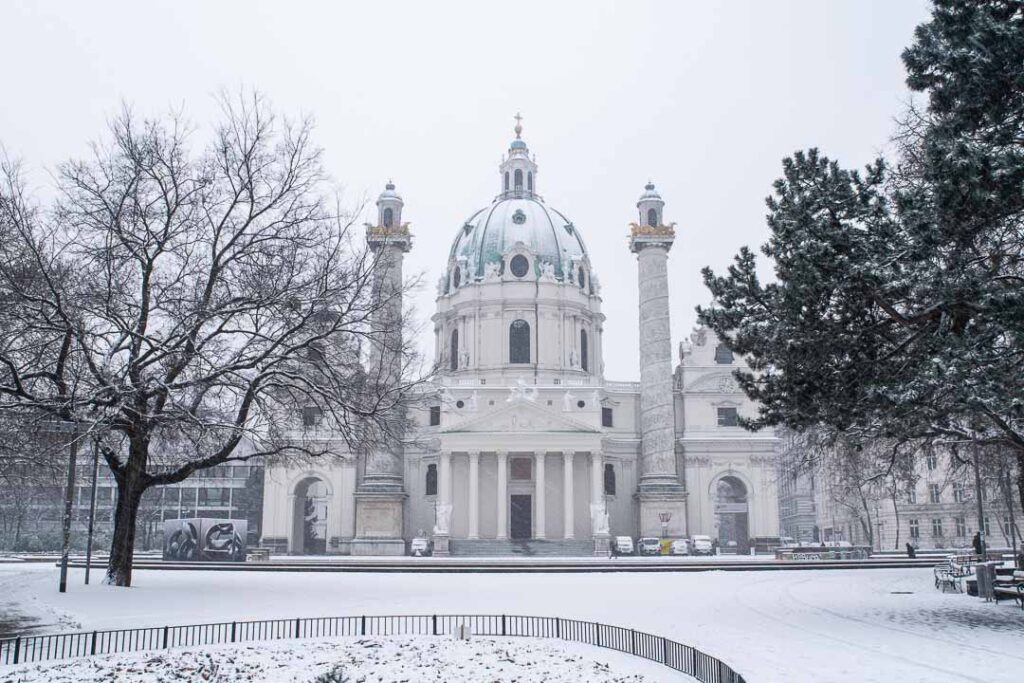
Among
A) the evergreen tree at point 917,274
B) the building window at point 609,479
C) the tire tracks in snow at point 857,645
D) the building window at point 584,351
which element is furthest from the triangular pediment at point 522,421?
the evergreen tree at point 917,274

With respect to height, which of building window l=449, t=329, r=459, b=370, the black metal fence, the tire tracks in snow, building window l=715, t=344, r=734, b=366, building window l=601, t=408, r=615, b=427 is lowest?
the tire tracks in snow

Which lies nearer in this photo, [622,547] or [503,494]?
[622,547]

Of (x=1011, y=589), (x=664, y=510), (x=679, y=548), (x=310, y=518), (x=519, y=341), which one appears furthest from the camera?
(x=310, y=518)

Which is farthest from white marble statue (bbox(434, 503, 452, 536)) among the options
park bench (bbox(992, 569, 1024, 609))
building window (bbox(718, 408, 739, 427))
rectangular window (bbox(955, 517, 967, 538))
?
park bench (bbox(992, 569, 1024, 609))

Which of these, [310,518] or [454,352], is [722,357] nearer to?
[454,352]

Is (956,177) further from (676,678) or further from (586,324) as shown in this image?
(586,324)

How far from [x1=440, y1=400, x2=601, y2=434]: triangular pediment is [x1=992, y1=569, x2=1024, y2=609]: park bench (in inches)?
1745

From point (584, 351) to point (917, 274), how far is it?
64547 mm

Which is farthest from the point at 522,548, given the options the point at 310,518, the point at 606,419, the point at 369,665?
the point at 369,665

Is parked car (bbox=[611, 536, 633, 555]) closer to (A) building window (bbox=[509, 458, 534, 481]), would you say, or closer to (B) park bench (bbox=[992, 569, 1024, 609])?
(A) building window (bbox=[509, 458, 534, 481])

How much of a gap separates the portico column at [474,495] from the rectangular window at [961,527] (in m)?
35.6

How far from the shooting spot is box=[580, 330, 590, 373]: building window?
8212cm

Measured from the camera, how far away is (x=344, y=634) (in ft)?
57.8

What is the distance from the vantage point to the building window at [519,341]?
7944 centimetres
